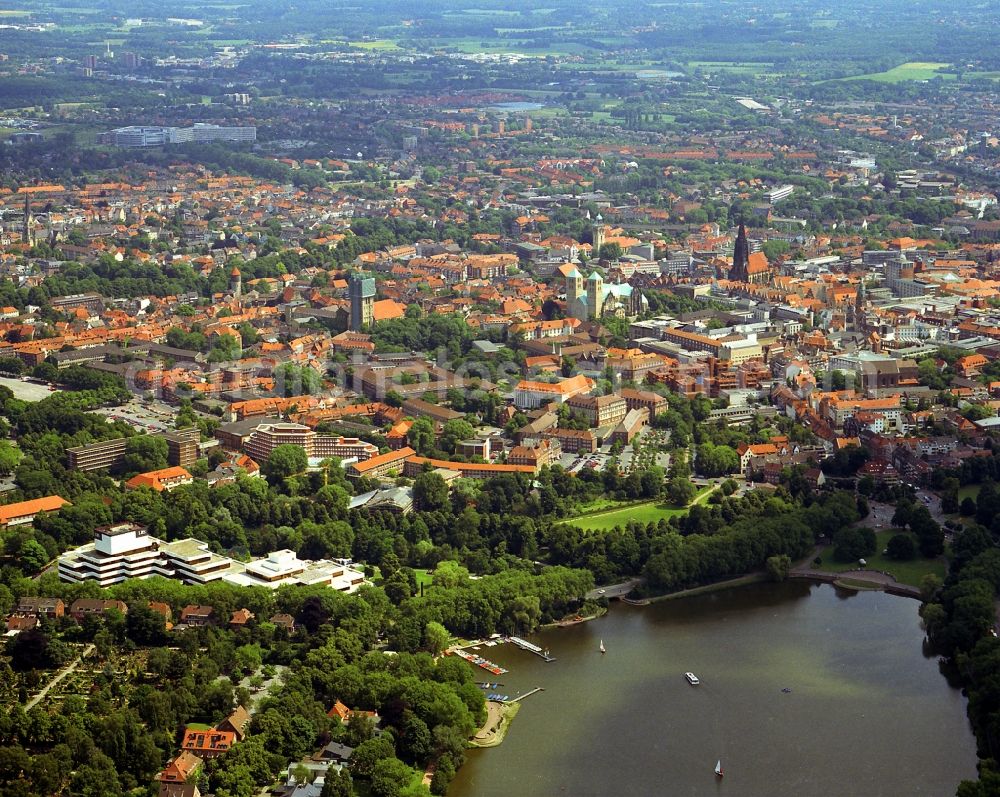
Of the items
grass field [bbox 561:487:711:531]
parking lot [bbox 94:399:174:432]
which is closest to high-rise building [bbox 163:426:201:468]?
parking lot [bbox 94:399:174:432]

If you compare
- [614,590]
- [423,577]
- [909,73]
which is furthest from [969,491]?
[909,73]

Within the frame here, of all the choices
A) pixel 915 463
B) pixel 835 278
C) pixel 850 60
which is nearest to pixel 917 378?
pixel 915 463

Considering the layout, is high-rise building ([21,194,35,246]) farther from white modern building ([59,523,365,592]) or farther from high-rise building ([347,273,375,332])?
white modern building ([59,523,365,592])

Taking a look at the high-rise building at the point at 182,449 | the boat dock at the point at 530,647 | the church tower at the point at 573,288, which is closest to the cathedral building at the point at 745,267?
the church tower at the point at 573,288

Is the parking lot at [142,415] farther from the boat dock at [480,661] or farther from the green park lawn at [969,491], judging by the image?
the green park lawn at [969,491]

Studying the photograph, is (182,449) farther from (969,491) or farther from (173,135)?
(173,135)

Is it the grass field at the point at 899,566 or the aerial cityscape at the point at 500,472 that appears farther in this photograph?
the grass field at the point at 899,566
